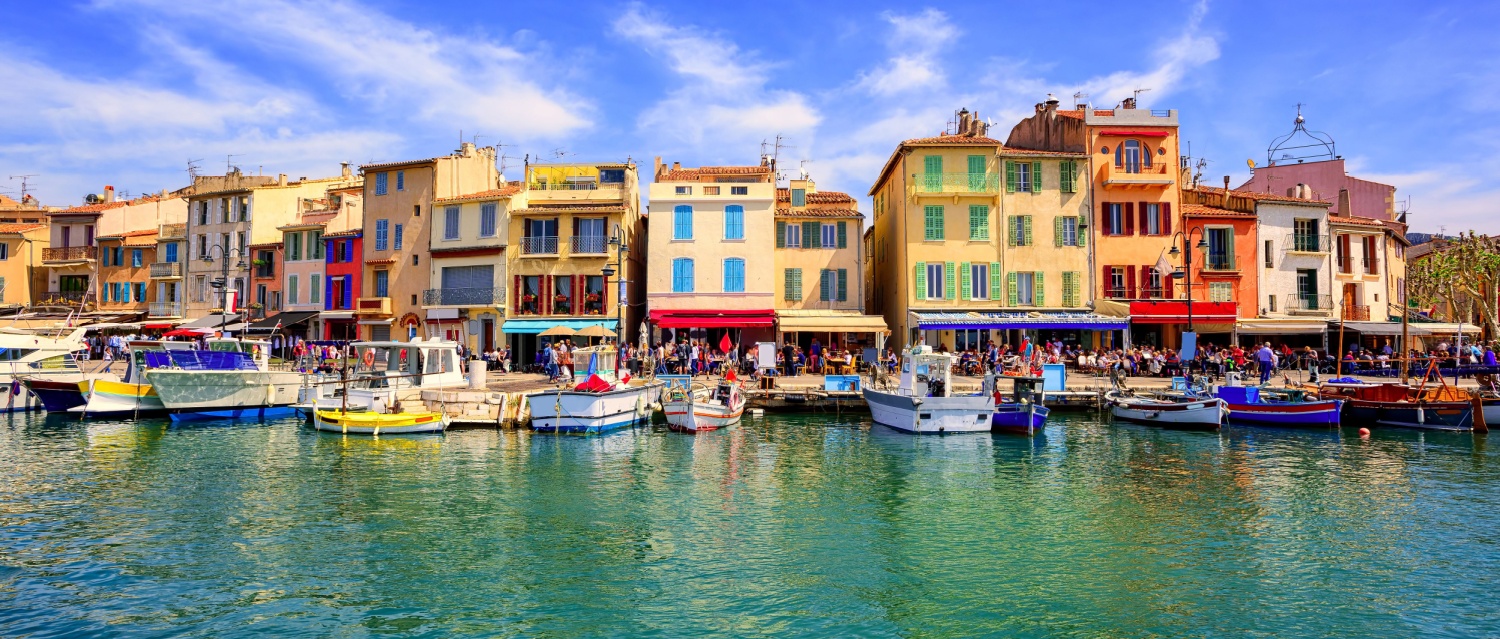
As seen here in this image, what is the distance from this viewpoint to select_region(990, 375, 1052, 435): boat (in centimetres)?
2709

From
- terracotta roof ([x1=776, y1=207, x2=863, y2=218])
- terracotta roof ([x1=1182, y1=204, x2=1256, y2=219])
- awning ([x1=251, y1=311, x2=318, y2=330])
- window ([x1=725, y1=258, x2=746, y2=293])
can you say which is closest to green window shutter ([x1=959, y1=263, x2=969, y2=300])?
terracotta roof ([x1=776, y1=207, x2=863, y2=218])

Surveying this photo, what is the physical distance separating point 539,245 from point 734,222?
9.55m

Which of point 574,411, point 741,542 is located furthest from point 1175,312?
point 741,542

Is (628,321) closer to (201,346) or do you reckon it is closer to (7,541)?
(201,346)

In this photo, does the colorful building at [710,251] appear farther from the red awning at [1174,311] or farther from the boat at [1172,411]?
the red awning at [1174,311]

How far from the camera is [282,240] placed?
49.2m

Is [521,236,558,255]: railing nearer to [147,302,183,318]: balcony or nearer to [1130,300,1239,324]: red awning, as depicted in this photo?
[147,302,183,318]: balcony

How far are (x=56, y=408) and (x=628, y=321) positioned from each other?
22.2 meters

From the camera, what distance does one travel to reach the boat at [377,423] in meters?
26.0

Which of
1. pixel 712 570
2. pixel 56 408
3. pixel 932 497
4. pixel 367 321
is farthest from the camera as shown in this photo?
pixel 367 321

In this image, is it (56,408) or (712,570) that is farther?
(56,408)

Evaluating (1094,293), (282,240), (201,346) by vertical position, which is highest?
(282,240)

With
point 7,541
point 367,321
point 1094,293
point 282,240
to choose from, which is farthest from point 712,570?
point 282,240

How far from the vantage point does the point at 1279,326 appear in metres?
40.8
